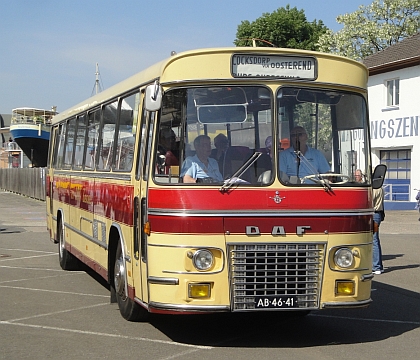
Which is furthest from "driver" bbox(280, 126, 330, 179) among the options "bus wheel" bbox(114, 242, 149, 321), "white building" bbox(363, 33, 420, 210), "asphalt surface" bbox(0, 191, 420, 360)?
"white building" bbox(363, 33, 420, 210)

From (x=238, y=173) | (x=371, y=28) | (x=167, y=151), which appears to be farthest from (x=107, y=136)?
(x=371, y=28)

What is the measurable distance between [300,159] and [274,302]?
4.61ft

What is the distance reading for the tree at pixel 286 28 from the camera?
201ft

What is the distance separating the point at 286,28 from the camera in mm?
61625

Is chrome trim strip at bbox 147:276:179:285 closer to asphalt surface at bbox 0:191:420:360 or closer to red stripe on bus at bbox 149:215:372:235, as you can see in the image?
red stripe on bus at bbox 149:215:372:235

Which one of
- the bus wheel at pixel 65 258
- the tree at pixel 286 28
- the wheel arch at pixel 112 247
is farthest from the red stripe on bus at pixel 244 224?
the tree at pixel 286 28

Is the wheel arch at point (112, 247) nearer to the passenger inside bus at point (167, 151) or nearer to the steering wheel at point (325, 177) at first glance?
the passenger inside bus at point (167, 151)

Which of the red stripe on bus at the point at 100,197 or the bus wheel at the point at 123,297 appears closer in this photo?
the red stripe on bus at the point at 100,197

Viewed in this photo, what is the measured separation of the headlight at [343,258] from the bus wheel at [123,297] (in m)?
2.41

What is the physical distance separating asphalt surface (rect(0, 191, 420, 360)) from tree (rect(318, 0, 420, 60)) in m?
34.9

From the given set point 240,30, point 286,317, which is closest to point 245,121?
point 286,317

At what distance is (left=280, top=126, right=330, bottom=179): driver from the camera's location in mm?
Result: 7594

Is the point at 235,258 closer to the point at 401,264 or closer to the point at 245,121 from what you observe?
the point at 245,121

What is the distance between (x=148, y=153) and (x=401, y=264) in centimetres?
902
